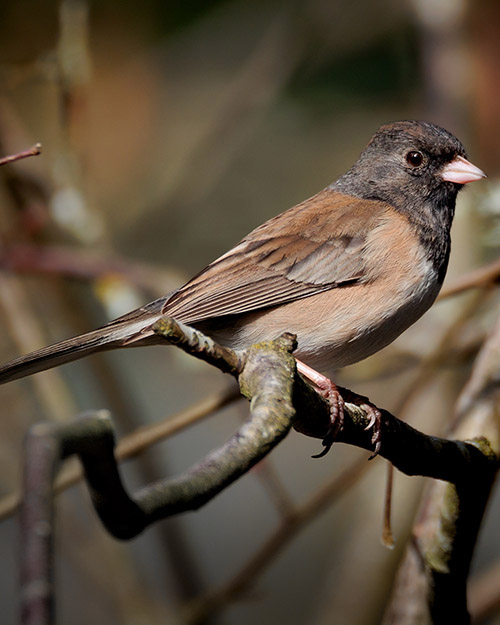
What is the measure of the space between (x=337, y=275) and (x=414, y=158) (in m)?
0.51

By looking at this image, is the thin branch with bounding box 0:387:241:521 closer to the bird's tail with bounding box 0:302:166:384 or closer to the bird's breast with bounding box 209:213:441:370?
the bird's breast with bounding box 209:213:441:370

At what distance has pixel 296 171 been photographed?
15.7 ft

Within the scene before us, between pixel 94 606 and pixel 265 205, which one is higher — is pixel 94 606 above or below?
below

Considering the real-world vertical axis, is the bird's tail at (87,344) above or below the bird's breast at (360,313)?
above

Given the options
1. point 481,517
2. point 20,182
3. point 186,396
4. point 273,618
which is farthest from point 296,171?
point 481,517

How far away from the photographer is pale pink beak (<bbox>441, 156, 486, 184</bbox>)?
228 centimetres

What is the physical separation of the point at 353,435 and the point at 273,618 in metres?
2.53

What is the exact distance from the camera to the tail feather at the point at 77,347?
69.2 inches

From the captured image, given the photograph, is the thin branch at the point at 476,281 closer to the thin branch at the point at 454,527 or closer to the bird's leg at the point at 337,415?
the thin branch at the point at 454,527

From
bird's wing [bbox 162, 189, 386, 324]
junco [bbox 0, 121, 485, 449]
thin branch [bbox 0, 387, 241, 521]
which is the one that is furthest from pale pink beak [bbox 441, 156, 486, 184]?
thin branch [bbox 0, 387, 241, 521]

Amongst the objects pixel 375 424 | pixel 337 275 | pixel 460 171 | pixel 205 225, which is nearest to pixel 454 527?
pixel 375 424

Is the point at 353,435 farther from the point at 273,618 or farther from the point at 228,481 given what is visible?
the point at 273,618

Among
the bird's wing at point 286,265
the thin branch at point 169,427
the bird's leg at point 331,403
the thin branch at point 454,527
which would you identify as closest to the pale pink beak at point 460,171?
the bird's wing at point 286,265

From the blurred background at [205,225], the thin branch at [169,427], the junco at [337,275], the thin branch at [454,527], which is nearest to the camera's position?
the thin branch at [454,527]
